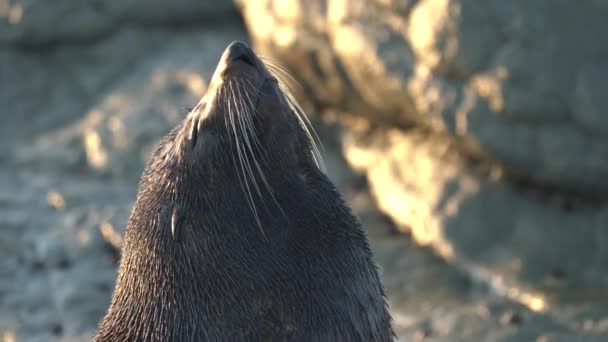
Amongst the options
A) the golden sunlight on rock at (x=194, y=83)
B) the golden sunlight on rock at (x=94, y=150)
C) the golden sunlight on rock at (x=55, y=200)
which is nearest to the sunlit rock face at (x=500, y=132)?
the golden sunlight on rock at (x=194, y=83)

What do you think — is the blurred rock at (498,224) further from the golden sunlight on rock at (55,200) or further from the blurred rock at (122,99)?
the golden sunlight on rock at (55,200)

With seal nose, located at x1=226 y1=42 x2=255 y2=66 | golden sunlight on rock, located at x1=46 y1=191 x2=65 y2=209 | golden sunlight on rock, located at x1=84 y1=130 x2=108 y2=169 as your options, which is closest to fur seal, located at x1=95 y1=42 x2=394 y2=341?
seal nose, located at x1=226 y1=42 x2=255 y2=66

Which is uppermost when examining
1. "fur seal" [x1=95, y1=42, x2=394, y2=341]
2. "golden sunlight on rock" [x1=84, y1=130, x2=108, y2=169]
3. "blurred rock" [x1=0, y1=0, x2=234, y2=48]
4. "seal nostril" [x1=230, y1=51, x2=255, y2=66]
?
"blurred rock" [x1=0, y1=0, x2=234, y2=48]

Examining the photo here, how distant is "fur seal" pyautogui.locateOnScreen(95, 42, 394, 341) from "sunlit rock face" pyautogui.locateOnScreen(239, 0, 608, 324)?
2.52 meters

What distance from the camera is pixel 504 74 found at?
21.2ft

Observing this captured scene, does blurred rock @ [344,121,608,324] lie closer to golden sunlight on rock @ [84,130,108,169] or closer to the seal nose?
golden sunlight on rock @ [84,130,108,169]

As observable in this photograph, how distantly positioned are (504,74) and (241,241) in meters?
3.08

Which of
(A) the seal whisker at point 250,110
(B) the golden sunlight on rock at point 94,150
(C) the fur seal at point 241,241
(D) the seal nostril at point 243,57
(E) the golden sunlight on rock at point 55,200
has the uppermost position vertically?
(B) the golden sunlight on rock at point 94,150

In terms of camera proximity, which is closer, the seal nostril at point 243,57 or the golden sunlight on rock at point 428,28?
the seal nostril at point 243,57

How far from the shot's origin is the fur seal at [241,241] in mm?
3859

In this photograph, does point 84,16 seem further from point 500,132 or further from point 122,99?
point 500,132

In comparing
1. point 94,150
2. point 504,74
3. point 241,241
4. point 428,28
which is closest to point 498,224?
point 504,74

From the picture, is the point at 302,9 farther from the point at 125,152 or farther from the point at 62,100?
the point at 62,100

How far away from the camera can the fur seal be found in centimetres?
386
